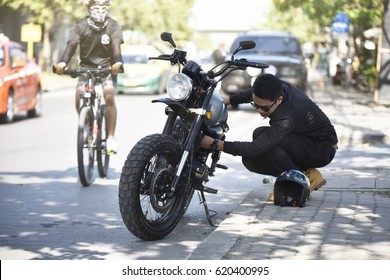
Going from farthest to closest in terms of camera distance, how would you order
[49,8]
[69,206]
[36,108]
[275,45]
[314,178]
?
1. [49,8]
2. [275,45]
3. [36,108]
4. [69,206]
5. [314,178]

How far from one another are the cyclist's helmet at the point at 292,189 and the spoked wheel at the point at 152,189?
0.93m

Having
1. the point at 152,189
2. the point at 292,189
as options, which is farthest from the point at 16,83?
the point at 152,189

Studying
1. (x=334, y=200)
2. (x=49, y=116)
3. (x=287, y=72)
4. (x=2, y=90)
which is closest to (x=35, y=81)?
(x=49, y=116)

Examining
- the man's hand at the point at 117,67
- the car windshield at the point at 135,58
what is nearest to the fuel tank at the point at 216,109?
the man's hand at the point at 117,67

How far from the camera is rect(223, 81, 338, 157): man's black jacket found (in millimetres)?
8145

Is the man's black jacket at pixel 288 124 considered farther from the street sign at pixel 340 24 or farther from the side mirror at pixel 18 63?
the street sign at pixel 340 24

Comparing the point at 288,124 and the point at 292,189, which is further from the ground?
the point at 288,124

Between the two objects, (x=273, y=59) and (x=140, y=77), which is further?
(x=140, y=77)

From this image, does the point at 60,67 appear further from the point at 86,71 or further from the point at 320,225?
the point at 320,225


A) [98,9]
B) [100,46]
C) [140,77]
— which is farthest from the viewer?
[140,77]

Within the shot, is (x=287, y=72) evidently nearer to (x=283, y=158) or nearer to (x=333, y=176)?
(x=333, y=176)

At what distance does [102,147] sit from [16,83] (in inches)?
375

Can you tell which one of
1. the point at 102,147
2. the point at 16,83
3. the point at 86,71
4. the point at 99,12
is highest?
the point at 99,12

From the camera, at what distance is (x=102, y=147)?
36.1 ft
